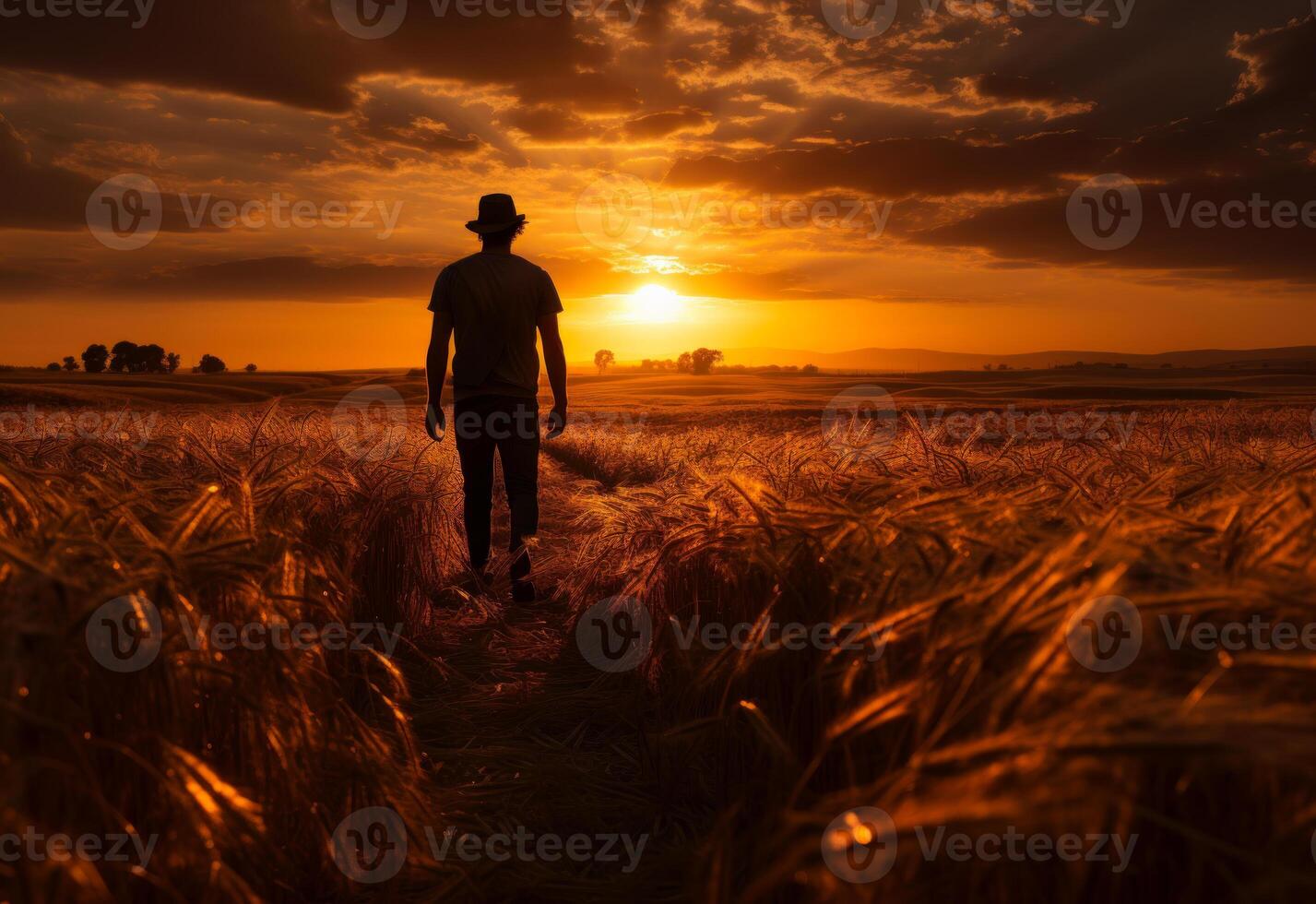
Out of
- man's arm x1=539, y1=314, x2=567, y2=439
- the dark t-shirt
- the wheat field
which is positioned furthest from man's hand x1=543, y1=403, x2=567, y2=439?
the wheat field

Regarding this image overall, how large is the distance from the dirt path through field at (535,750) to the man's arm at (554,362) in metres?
1.36

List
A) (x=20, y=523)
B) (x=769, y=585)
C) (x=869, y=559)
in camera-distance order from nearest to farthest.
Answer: (x=869, y=559) → (x=20, y=523) → (x=769, y=585)

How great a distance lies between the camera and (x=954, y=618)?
52.4 inches

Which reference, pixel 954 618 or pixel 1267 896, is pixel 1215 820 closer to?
pixel 1267 896

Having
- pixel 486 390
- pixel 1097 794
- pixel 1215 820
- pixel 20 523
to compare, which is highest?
pixel 486 390

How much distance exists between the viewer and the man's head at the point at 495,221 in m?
4.95

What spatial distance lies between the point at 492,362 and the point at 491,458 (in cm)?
62

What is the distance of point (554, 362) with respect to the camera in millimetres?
5125

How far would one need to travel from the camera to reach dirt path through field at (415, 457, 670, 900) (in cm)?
188

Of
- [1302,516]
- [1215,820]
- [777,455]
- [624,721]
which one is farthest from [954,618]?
[777,455]

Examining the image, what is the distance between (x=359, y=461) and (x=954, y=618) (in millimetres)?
3967

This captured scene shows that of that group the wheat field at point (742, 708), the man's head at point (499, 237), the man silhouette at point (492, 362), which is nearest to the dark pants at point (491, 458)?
the man silhouette at point (492, 362)

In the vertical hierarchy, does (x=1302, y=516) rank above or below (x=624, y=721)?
above

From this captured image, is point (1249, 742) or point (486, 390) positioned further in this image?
point (486, 390)
